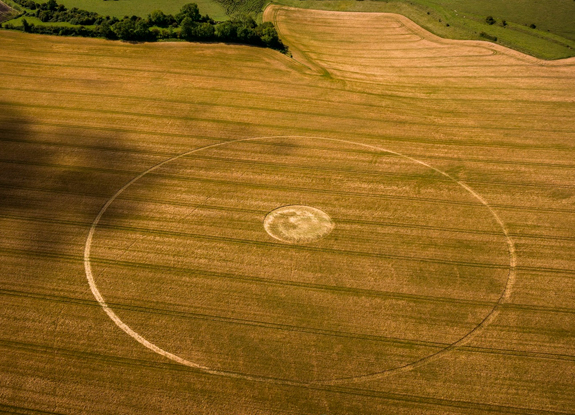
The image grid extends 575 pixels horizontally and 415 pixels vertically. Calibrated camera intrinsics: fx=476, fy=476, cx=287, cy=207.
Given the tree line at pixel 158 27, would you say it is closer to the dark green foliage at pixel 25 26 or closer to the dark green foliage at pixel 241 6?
the dark green foliage at pixel 25 26

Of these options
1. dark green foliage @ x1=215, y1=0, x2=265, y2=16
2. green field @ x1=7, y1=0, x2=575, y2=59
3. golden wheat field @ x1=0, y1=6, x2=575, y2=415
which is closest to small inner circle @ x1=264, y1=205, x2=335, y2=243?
golden wheat field @ x1=0, y1=6, x2=575, y2=415

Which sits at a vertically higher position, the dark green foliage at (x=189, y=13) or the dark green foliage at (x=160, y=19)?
the dark green foliage at (x=189, y=13)

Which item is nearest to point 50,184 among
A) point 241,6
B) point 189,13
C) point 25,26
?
point 189,13

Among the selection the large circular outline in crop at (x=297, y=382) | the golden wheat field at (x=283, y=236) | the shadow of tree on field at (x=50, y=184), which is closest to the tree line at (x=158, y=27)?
the golden wheat field at (x=283, y=236)

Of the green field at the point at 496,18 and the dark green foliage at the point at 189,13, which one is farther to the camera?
the dark green foliage at the point at 189,13

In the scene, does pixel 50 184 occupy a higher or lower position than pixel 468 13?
lower

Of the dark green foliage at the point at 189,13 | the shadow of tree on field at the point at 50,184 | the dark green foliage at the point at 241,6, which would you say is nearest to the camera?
the shadow of tree on field at the point at 50,184

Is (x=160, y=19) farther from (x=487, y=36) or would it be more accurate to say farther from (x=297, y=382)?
(x=297, y=382)
